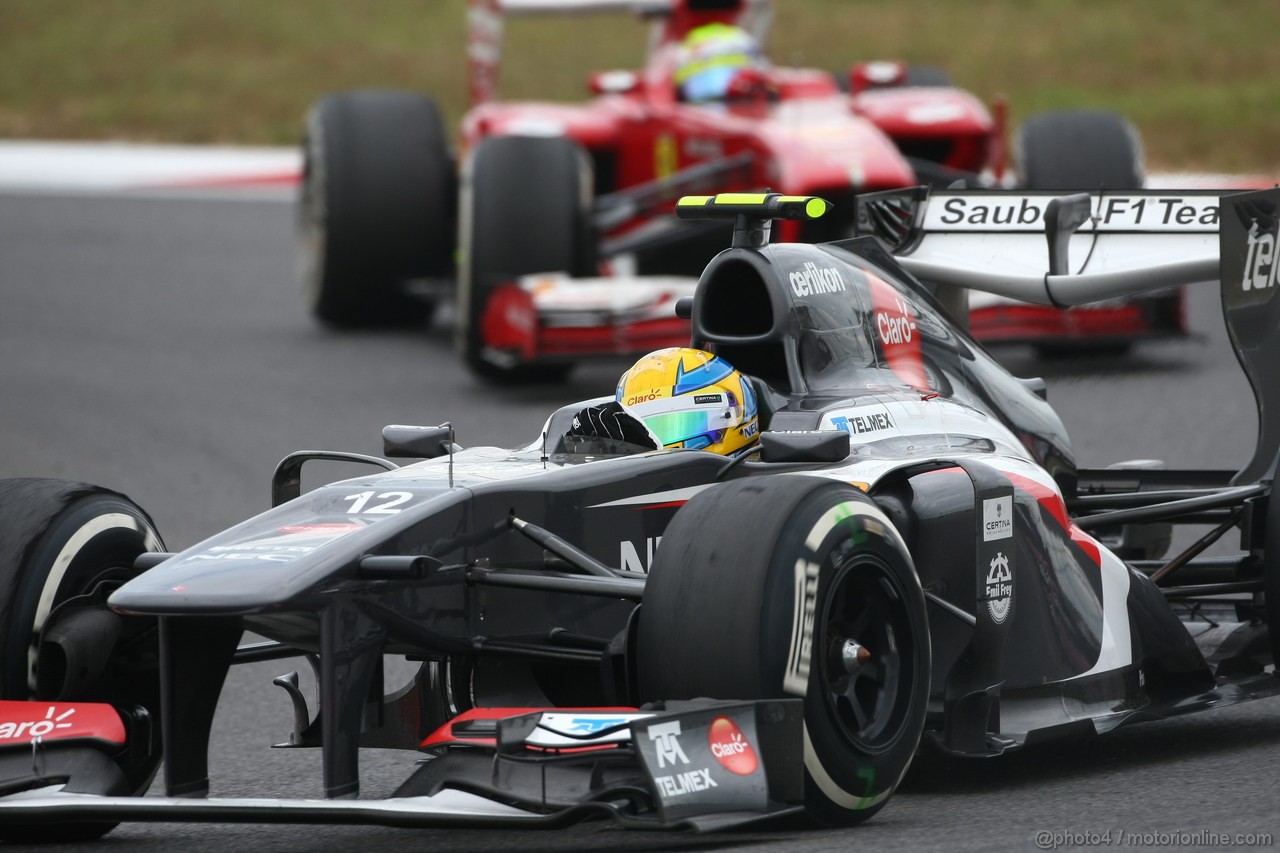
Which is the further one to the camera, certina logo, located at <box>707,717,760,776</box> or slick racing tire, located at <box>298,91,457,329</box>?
slick racing tire, located at <box>298,91,457,329</box>

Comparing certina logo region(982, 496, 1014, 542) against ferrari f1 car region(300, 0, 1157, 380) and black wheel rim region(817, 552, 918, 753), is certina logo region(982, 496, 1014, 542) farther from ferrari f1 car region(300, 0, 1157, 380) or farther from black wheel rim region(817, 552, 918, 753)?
ferrari f1 car region(300, 0, 1157, 380)

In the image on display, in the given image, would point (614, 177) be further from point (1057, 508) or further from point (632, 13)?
point (1057, 508)

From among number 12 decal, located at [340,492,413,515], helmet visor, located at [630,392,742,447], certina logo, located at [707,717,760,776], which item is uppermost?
helmet visor, located at [630,392,742,447]

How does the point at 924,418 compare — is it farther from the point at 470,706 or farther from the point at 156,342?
the point at 156,342

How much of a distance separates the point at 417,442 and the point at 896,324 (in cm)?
157

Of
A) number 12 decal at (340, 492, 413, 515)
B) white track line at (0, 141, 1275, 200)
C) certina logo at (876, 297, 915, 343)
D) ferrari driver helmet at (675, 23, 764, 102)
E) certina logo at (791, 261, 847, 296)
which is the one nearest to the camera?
number 12 decal at (340, 492, 413, 515)

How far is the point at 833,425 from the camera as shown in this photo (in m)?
6.09

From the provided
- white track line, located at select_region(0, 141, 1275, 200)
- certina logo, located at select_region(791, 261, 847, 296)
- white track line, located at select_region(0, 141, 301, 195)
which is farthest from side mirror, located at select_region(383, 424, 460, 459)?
white track line, located at select_region(0, 141, 301, 195)

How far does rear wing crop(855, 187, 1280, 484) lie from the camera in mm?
7027

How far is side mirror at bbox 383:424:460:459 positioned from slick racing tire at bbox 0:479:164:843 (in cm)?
85

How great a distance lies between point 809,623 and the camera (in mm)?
4930

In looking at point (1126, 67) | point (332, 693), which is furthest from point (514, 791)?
point (1126, 67)

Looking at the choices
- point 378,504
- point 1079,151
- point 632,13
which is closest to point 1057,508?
point 378,504

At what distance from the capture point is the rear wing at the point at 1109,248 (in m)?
7.03
